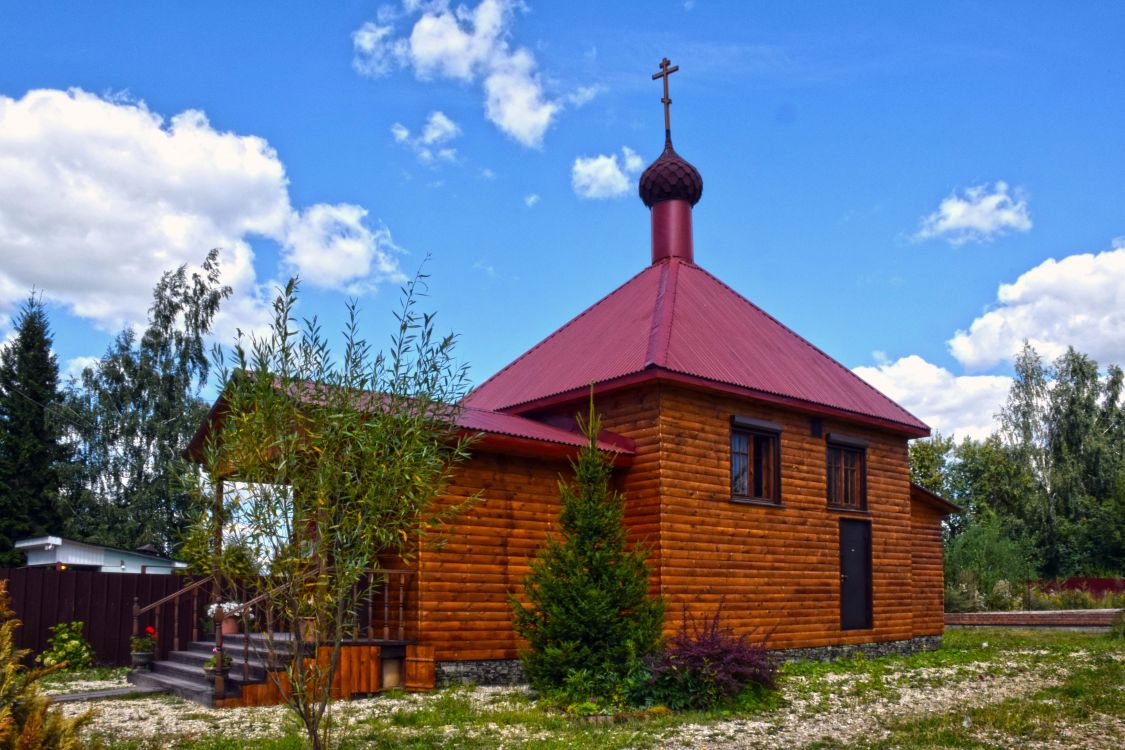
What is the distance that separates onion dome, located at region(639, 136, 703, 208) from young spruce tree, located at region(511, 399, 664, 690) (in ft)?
28.3

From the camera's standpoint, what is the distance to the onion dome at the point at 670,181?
1877cm

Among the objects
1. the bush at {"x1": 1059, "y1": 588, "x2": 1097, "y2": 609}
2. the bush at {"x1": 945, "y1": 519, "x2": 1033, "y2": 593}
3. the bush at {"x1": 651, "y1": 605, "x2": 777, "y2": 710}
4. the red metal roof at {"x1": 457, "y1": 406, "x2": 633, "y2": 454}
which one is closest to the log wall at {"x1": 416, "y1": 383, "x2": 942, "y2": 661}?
the red metal roof at {"x1": 457, "y1": 406, "x2": 633, "y2": 454}

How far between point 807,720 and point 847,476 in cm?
778

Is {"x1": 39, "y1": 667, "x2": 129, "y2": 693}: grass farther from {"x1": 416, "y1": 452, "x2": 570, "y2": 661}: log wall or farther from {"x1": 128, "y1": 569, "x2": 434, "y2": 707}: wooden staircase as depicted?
{"x1": 416, "y1": 452, "x2": 570, "y2": 661}: log wall

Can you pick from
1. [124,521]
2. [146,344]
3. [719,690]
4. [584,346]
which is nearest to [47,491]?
[124,521]

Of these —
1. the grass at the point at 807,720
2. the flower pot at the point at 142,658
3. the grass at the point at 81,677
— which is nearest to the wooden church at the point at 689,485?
the flower pot at the point at 142,658

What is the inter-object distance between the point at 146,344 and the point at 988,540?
2821 cm

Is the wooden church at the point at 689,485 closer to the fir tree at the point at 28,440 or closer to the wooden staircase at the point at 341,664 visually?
the wooden staircase at the point at 341,664

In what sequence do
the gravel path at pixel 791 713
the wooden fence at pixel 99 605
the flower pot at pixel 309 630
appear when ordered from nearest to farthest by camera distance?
the flower pot at pixel 309 630 → the gravel path at pixel 791 713 → the wooden fence at pixel 99 605

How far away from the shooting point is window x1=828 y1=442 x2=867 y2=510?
16.7 meters

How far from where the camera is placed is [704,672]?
33.2 feet

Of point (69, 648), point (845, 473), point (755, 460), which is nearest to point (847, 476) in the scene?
point (845, 473)

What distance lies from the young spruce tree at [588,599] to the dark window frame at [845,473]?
628cm

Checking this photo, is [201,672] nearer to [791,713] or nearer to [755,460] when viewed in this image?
[791,713]
